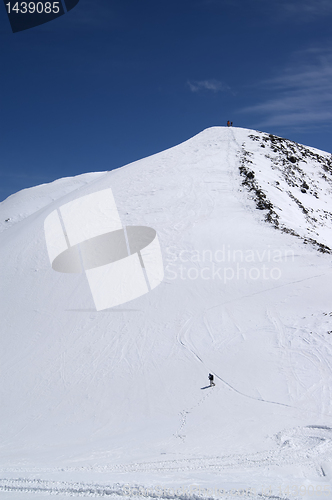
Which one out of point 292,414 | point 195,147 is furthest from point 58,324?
point 195,147

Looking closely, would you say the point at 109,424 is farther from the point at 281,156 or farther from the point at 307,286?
the point at 281,156

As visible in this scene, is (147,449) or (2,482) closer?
(2,482)

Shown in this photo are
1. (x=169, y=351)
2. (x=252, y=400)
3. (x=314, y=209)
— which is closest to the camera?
(x=252, y=400)
